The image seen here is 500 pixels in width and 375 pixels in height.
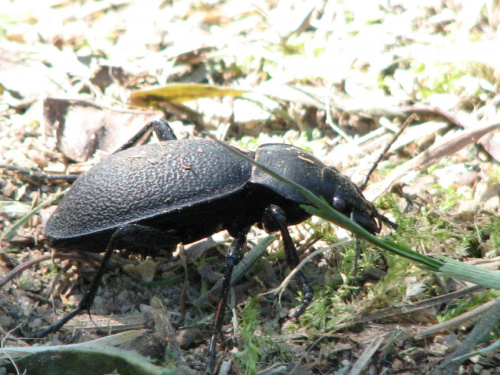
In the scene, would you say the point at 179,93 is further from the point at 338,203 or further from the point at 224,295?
the point at 224,295

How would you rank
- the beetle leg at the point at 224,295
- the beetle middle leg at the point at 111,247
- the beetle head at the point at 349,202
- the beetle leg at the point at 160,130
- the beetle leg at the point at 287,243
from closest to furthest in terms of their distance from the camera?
the beetle leg at the point at 224,295 → the beetle middle leg at the point at 111,247 → the beetle leg at the point at 287,243 → the beetle head at the point at 349,202 → the beetle leg at the point at 160,130

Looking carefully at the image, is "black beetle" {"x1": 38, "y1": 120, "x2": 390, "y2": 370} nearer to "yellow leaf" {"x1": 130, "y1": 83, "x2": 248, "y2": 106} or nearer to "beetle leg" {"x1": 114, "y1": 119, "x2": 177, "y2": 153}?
"beetle leg" {"x1": 114, "y1": 119, "x2": 177, "y2": 153}

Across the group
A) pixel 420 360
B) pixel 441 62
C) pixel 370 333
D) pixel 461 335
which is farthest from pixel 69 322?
pixel 441 62

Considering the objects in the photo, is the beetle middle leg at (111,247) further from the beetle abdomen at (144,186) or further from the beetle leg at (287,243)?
the beetle leg at (287,243)

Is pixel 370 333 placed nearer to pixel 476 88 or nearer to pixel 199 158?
pixel 199 158

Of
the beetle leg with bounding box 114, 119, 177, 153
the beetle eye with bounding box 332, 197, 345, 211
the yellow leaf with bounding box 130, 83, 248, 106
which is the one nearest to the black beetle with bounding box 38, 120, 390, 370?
the beetle eye with bounding box 332, 197, 345, 211

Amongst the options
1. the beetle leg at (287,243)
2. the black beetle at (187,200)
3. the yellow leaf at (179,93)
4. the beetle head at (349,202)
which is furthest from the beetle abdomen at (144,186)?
the yellow leaf at (179,93)

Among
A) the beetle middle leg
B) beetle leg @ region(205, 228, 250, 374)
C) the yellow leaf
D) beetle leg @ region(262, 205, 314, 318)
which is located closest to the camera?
beetle leg @ region(205, 228, 250, 374)
